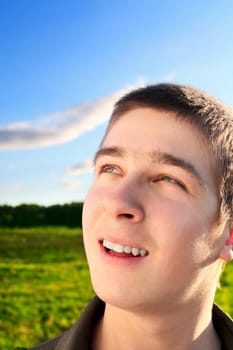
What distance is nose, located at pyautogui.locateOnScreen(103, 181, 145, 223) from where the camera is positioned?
2.01 m

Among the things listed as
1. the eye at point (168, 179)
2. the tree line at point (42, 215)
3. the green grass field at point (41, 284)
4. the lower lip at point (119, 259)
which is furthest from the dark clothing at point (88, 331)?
the tree line at point (42, 215)

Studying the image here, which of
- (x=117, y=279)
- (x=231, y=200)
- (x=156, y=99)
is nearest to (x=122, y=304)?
(x=117, y=279)

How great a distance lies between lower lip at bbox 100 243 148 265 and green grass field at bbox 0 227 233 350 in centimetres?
437

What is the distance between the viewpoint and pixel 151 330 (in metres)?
2.23

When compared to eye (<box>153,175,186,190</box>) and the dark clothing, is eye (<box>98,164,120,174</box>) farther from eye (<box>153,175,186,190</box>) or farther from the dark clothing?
the dark clothing

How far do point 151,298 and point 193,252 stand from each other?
0.24 metres

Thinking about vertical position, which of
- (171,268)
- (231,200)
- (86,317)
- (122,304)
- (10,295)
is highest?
(231,200)

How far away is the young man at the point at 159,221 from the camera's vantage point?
6.70 feet

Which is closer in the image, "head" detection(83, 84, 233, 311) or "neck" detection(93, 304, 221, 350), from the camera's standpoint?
"head" detection(83, 84, 233, 311)

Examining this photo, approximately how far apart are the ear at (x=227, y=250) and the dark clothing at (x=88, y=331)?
1.27 ft

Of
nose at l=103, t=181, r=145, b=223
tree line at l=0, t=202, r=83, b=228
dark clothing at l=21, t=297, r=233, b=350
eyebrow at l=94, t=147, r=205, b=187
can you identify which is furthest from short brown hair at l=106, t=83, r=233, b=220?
tree line at l=0, t=202, r=83, b=228

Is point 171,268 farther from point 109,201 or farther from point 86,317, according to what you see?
point 86,317

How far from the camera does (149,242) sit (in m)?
2.03

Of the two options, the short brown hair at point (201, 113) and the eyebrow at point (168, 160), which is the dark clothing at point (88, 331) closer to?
the short brown hair at point (201, 113)
